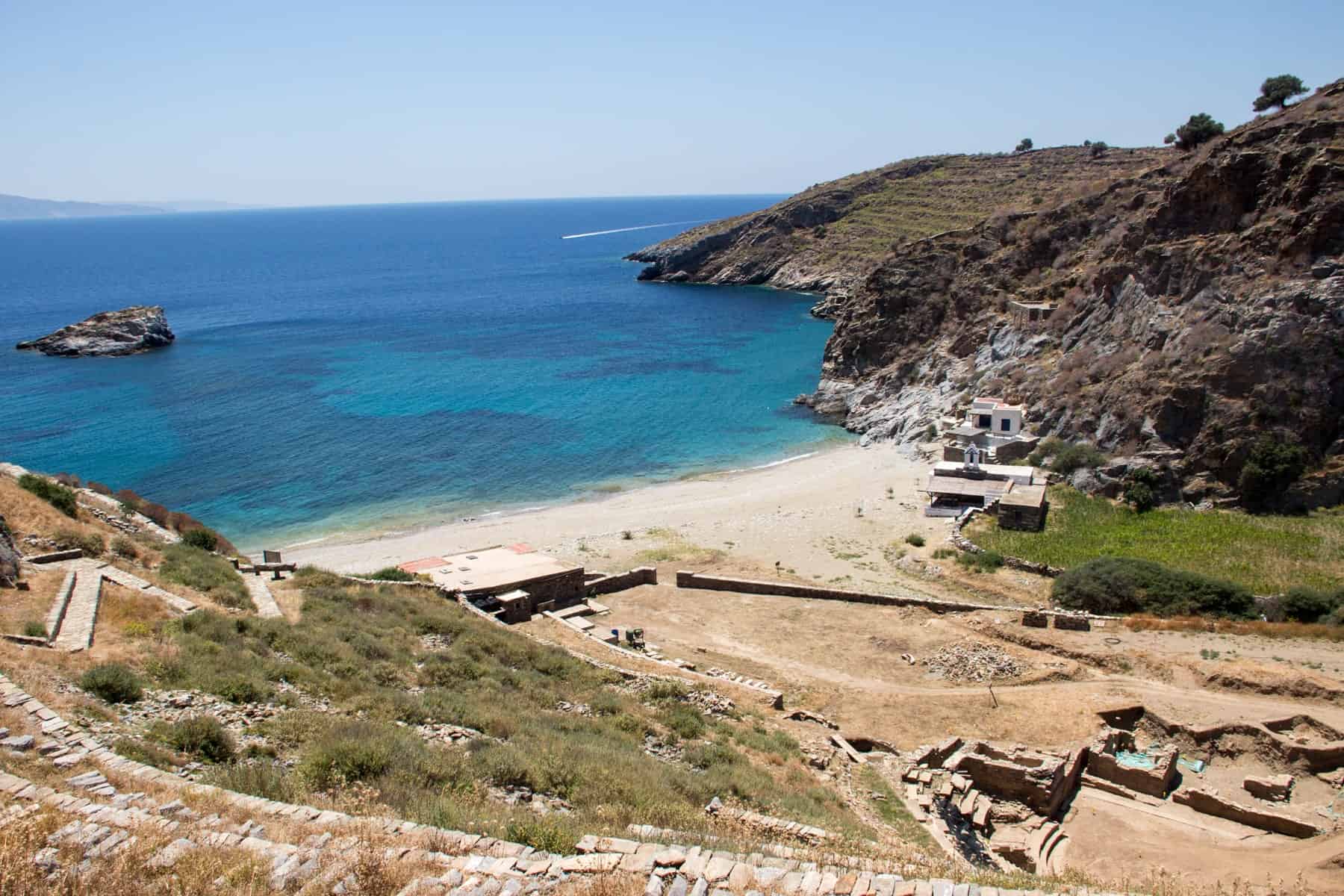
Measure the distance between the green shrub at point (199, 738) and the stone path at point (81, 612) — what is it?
399 cm

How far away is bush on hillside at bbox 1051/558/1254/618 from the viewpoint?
25562 mm

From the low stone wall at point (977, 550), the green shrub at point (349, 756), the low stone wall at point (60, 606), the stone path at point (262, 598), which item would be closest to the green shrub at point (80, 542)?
the low stone wall at point (60, 606)

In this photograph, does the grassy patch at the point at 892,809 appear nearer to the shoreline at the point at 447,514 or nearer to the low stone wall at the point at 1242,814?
the low stone wall at the point at 1242,814

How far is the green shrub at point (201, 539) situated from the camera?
85.1 ft

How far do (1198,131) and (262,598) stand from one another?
2476 inches

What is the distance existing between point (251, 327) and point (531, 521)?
6605cm

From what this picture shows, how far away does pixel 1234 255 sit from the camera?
39.2m

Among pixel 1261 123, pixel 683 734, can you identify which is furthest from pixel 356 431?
pixel 1261 123

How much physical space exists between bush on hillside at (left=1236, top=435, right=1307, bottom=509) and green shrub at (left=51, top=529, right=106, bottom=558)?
38.7 meters

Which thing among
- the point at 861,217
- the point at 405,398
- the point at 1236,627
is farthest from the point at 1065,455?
the point at 861,217

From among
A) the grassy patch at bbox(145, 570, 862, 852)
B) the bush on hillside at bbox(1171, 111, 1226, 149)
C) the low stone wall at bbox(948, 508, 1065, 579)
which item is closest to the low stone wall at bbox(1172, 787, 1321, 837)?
the grassy patch at bbox(145, 570, 862, 852)

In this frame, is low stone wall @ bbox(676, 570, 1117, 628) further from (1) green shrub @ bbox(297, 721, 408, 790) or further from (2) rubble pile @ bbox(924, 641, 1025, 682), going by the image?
(1) green shrub @ bbox(297, 721, 408, 790)

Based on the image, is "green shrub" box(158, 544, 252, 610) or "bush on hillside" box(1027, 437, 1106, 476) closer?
"green shrub" box(158, 544, 252, 610)

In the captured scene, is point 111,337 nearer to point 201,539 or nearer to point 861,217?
point 201,539
